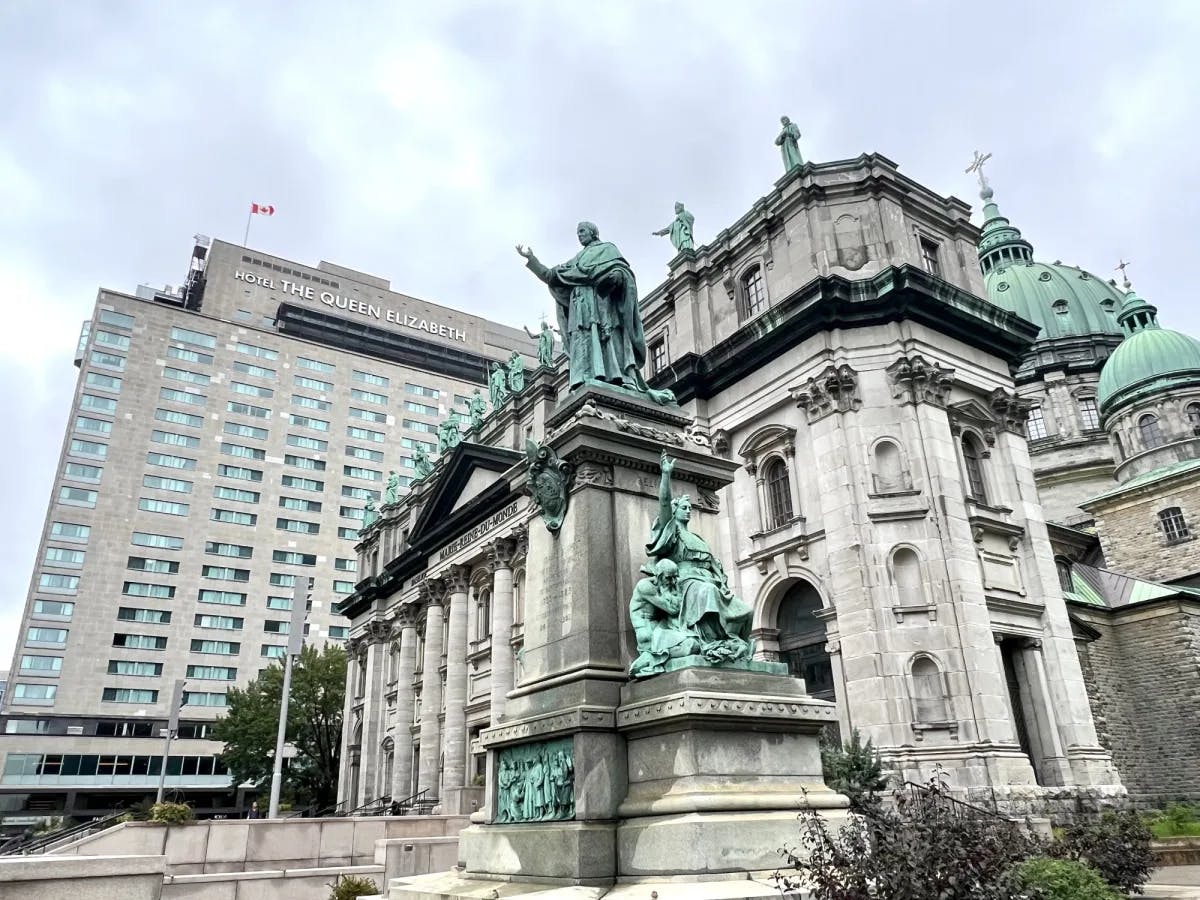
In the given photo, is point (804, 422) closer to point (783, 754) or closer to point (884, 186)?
point (884, 186)

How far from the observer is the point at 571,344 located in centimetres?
1244

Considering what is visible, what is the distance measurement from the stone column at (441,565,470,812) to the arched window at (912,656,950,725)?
22.8 meters

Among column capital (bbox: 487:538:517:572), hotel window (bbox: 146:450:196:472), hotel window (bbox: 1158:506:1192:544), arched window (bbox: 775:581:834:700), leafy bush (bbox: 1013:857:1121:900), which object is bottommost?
leafy bush (bbox: 1013:857:1121:900)

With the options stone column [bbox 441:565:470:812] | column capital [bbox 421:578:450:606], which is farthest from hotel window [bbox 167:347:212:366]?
stone column [bbox 441:565:470:812]

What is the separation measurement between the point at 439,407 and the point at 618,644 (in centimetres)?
9763

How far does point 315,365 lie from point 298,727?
1981 inches

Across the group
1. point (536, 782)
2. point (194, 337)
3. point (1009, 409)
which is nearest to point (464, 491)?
point (1009, 409)

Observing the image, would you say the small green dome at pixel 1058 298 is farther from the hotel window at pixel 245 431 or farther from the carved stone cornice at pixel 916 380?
the hotel window at pixel 245 431

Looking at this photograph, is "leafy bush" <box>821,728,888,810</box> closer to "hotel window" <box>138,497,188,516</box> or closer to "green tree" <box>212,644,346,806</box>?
"green tree" <box>212,644,346,806</box>

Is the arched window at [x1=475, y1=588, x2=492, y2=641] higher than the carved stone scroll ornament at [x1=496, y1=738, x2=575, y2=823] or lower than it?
higher

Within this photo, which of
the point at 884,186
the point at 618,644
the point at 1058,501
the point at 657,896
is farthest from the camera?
the point at 1058,501

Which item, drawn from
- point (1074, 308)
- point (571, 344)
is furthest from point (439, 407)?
point (571, 344)

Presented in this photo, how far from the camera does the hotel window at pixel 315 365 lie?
322 ft

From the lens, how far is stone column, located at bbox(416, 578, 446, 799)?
42969 millimetres
